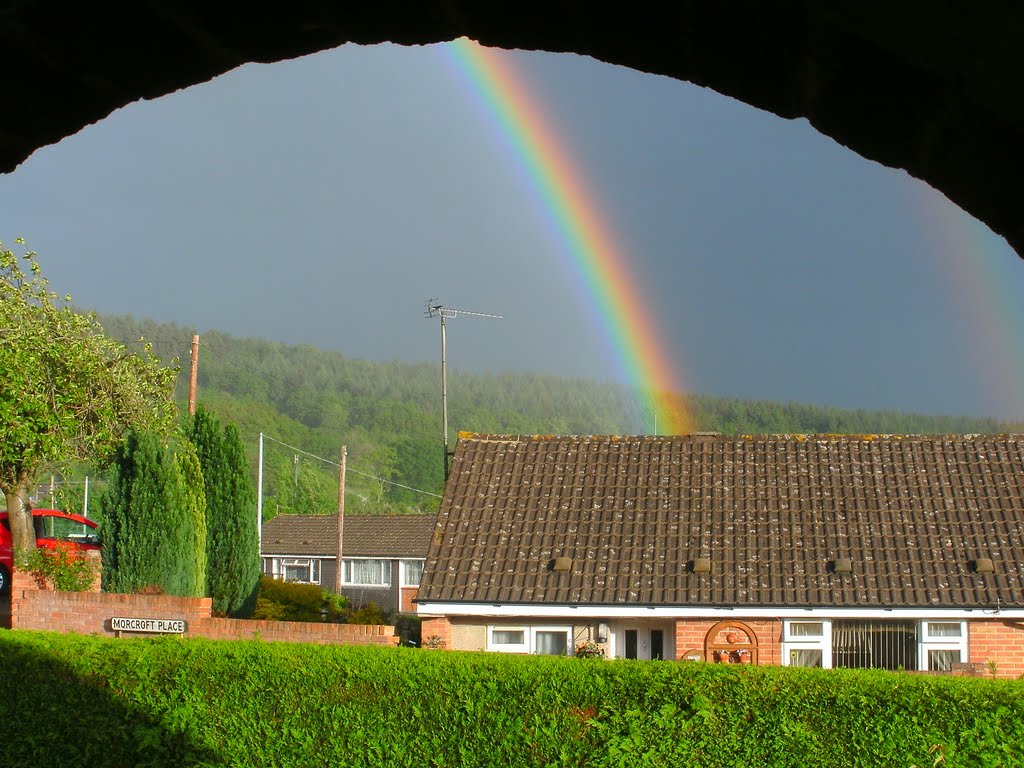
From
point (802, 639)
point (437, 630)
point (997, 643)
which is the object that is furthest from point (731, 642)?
point (437, 630)

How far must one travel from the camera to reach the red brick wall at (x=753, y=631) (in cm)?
1858

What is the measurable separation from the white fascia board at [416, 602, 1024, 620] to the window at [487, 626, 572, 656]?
1.55 ft

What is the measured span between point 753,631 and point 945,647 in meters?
3.11

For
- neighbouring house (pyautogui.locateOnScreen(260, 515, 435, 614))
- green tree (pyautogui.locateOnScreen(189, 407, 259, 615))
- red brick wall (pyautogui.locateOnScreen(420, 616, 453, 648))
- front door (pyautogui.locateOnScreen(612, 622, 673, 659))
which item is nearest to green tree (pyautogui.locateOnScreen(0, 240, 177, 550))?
green tree (pyautogui.locateOnScreen(189, 407, 259, 615))

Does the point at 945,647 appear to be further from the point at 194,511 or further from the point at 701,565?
the point at 194,511

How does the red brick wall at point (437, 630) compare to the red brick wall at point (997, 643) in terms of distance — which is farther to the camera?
the red brick wall at point (437, 630)

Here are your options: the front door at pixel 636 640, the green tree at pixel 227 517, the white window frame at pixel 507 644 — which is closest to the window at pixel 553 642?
the white window frame at pixel 507 644

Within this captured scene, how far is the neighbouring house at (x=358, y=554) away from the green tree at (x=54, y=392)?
83.6 feet

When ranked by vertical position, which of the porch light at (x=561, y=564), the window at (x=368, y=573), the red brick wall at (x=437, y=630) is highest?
the porch light at (x=561, y=564)

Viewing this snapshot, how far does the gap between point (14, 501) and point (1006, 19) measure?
2507cm

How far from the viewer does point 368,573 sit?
2192 inches

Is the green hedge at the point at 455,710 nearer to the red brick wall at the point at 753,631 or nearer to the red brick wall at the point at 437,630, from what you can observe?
the red brick wall at the point at 437,630

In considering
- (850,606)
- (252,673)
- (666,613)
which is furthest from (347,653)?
(850,606)

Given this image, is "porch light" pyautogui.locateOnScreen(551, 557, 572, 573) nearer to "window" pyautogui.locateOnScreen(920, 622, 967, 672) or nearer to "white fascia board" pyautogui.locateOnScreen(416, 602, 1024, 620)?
"white fascia board" pyautogui.locateOnScreen(416, 602, 1024, 620)
